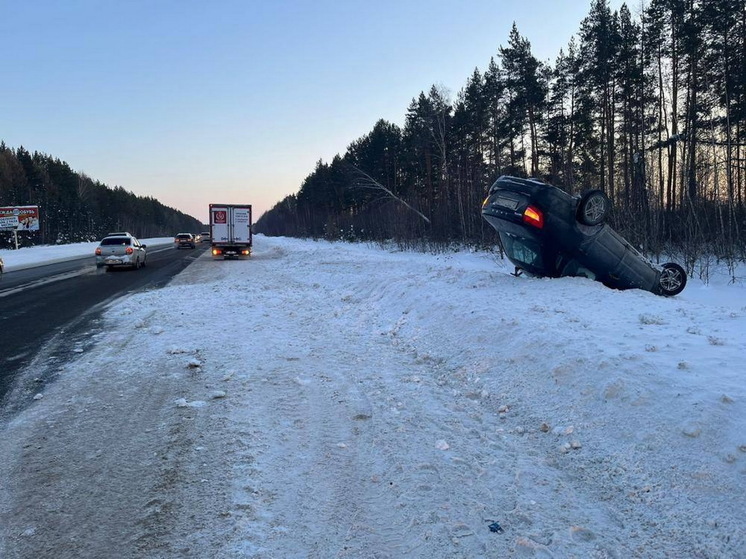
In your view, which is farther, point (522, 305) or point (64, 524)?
point (522, 305)

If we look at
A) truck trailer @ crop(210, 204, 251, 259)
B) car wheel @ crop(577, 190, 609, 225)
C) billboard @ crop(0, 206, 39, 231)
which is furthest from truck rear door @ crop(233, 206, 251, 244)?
billboard @ crop(0, 206, 39, 231)

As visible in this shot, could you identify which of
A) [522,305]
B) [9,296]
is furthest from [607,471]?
[9,296]

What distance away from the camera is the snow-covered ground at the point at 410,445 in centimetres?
254

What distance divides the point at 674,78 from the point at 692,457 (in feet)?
108

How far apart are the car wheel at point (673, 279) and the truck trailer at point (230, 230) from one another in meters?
24.5

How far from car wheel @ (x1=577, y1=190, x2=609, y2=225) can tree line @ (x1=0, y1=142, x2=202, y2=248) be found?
72867mm

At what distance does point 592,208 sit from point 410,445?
618cm

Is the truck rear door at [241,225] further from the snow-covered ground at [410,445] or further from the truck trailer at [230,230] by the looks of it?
the snow-covered ground at [410,445]

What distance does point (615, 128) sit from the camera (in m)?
31.7

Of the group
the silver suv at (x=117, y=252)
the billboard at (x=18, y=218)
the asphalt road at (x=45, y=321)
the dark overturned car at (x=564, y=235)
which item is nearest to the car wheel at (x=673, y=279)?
the dark overturned car at (x=564, y=235)

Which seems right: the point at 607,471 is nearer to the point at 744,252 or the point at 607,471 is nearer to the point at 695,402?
the point at 695,402

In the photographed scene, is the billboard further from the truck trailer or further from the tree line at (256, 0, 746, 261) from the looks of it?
the tree line at (256, 0, 746, 261)

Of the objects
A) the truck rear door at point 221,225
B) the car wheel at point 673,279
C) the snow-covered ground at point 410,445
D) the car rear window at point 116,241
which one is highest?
the truck rear door at point 221,225

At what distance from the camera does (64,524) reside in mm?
2672
